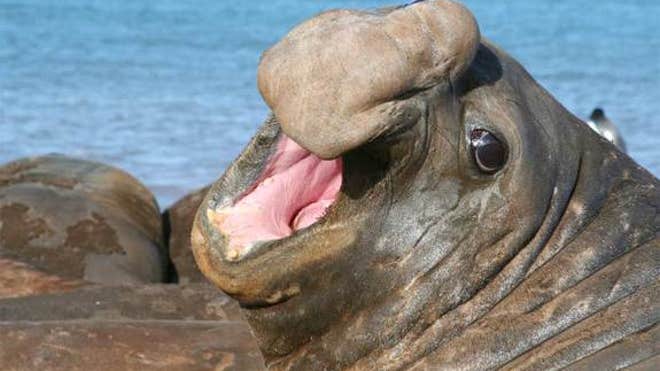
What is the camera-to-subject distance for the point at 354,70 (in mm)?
4098

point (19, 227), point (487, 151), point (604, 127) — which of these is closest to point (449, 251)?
point (487, 151)

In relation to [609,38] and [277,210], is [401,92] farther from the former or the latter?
[609,38]

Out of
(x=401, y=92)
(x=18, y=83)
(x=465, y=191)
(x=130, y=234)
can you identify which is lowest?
(x=18, y=83)

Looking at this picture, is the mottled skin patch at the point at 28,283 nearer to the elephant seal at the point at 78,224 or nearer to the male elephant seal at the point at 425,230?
the elephant seal at the point at 78,224

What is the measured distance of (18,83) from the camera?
2391 centimetres

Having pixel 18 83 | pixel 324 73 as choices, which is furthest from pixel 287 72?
pixel 18 83

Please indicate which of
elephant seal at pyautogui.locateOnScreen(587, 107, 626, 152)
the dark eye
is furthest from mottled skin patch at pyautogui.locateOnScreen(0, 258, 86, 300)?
elephant seal at pyautogui.locateOnScreen(587, 107, 626, 152)

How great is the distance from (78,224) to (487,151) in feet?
16.3

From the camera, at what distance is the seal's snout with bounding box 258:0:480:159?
161 inches

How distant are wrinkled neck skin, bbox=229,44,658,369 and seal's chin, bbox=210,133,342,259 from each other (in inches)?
6.8

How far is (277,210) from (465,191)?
0.46 m

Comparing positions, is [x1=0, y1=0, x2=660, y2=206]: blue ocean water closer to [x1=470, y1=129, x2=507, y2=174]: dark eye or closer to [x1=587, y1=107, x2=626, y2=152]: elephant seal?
[x1=587, y1=107, x2=626, y2=152]: elephant seal

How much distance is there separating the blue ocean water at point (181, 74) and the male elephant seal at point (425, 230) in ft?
30.9

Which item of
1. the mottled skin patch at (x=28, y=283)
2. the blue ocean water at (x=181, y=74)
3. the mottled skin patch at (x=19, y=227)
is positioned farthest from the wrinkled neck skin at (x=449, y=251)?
the blue ocean water at (x=181, y=74)
